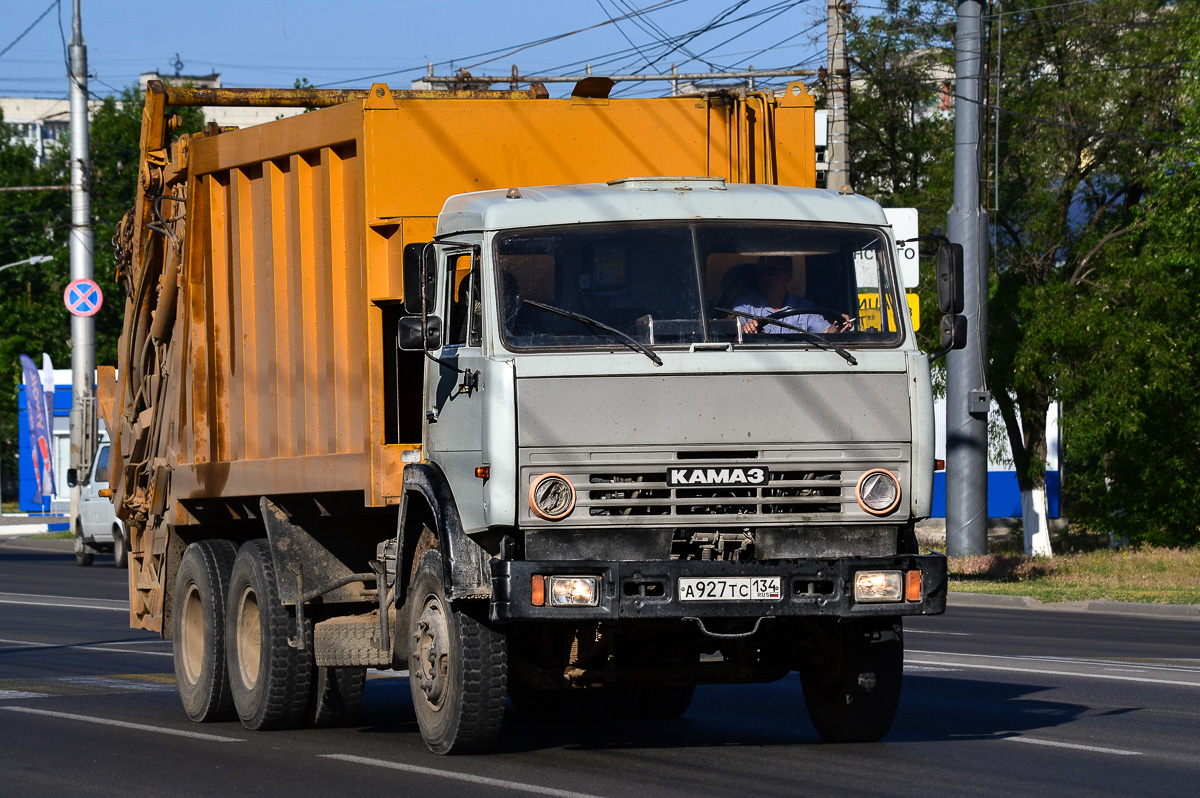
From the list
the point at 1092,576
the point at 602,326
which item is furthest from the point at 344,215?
the point at 1092,576

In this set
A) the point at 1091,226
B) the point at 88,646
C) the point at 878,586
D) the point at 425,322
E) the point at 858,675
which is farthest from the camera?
the point at 1091,226

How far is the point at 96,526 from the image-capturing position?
101 ft

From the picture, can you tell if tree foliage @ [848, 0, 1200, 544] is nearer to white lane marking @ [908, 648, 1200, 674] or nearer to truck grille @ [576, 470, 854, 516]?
white lane marking @ [908, 648, 1200, 674]

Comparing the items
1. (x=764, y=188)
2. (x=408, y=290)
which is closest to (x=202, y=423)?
(x=408, y=290)

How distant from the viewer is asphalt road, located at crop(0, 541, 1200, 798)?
842cm

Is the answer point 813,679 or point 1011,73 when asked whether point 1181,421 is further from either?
point 813,679

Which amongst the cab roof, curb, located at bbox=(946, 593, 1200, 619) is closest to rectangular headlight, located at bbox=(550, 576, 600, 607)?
the cab roof

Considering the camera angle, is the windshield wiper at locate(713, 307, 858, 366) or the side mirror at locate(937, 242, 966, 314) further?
the side mirror at locate(937, 242, 966, 314)

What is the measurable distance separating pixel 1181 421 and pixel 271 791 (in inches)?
947

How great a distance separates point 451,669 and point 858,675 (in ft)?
6.98

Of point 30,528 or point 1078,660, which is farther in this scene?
point 30,528

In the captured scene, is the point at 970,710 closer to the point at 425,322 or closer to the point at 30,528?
the point at 425,322

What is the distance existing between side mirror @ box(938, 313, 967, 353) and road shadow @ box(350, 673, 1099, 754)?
7.08 feet

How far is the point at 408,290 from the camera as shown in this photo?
9023 mm
